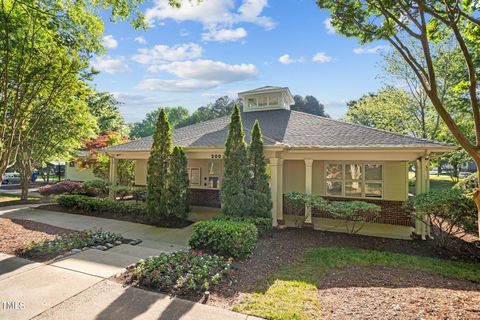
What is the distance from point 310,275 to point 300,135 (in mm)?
6582

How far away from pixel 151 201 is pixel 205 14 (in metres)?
6.57

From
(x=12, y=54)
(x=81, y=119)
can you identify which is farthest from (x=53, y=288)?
(x=81, y=119)

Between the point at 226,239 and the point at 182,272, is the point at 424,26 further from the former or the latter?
the point at 182,272

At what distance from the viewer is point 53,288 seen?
4379mm

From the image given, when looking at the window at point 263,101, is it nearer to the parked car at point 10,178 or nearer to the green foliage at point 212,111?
the parked car at point 10,178

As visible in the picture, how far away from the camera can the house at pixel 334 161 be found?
8.73 metres

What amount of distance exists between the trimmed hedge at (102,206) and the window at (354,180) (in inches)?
308

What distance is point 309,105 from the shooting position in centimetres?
5028

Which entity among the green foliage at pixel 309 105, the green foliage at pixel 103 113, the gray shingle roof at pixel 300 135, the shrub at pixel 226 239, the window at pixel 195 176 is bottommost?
the shrub at pixel 226 239

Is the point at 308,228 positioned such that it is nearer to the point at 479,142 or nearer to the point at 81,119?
the point at 479,142

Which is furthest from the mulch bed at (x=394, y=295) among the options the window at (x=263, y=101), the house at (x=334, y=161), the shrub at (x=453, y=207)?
Result: the window at (x=263, y=101)

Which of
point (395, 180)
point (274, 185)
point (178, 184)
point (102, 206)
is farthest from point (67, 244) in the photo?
point (395, 180)

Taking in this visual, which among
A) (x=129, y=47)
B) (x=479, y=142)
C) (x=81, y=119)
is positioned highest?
(x=129, y=47)

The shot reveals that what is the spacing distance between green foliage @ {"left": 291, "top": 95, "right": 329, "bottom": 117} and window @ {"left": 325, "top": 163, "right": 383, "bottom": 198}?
40.3 m
